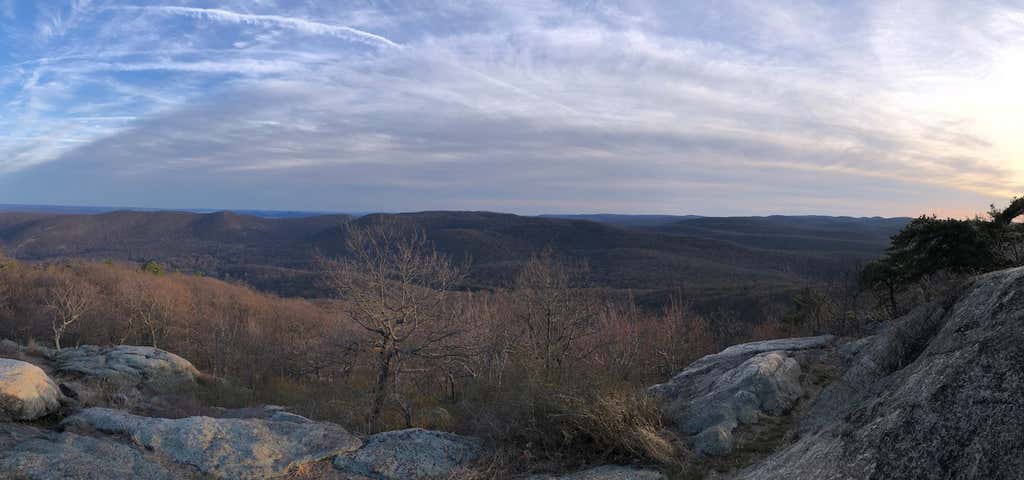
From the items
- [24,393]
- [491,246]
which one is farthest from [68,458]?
[491,246]

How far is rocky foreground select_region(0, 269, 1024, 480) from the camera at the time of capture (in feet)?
11.9

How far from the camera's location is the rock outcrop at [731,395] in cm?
661

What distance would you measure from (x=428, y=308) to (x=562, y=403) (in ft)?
25.3

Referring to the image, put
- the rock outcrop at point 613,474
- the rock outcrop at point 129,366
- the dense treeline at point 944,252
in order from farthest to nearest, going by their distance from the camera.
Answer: the rock outcrop at point 129,366 → the dense treeline at point 944,252 → the rock outcrop at point 613,474

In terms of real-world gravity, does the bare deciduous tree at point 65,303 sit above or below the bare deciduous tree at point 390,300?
below

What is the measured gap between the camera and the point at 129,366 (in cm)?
1878

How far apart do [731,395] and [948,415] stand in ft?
12.0

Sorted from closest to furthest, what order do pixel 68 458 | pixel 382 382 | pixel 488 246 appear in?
pixel 68 458, pixel 382 382, pixel 488 246

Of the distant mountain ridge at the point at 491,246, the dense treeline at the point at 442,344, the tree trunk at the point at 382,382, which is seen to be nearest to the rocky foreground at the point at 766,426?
the dense treeline at the point at 442,344

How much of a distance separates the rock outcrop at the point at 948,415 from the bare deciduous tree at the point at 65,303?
30.0 meters

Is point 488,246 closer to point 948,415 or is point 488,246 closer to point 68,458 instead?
point 68,458

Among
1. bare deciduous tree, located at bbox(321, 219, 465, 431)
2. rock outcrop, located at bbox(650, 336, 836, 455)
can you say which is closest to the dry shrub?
rock outcrop, located at bbox(650, 336, 836, 455)

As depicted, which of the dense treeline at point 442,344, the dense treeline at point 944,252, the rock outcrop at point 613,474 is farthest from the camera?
the dense treeline at point 944,252

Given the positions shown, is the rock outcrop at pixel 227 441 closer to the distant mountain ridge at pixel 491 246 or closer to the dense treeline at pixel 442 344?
the dense treeline at pixel 442 344
